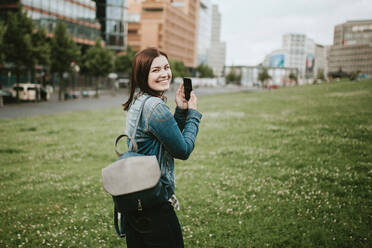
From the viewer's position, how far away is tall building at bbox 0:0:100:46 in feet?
181

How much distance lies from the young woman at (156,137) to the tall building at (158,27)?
4576 inches

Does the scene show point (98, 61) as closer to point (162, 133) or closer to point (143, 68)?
point (143, 68)

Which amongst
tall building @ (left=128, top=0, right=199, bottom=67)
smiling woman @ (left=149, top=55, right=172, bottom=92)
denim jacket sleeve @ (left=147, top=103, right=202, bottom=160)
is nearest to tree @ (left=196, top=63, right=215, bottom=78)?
tall building @ (left=128, top=0, right=199, bottom=67)

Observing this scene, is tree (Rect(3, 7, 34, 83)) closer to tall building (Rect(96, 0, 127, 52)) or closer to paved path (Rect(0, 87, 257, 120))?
paved path (Rect(0, 87, 257, 120))

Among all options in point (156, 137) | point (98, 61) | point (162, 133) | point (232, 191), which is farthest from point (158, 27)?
point (162, 133)

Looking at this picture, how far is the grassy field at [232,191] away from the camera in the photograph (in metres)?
5.38

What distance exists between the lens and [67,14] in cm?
6469

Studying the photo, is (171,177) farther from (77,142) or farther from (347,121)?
(347,121)

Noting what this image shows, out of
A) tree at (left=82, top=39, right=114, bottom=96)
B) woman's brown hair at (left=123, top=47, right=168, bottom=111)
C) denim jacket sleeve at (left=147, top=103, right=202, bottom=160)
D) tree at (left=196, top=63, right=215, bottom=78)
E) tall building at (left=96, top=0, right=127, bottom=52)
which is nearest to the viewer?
denim jacket sleeve at (left=147, top=103, right=202, bottom=160)

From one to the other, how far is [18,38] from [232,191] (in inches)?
1205

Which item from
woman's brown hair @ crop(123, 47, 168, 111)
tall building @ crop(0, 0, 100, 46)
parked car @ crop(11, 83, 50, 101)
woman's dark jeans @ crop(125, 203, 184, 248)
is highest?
tall building @ crop(0, 0, 100, 46)

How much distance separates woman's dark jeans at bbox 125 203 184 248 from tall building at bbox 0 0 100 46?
5683cm

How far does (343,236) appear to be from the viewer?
5.05 meters

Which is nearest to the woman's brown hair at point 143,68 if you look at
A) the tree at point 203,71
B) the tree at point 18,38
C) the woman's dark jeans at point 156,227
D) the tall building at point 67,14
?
the woman's dark jeans at point 156,227
